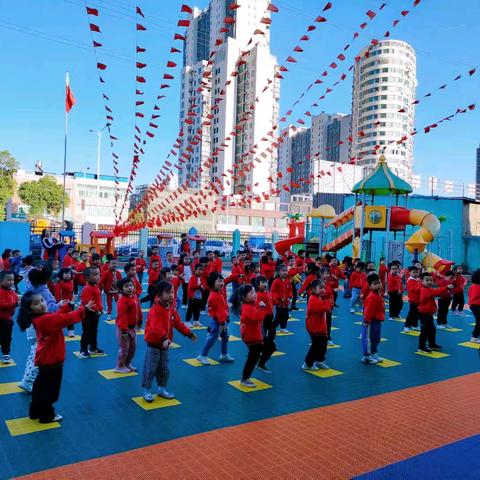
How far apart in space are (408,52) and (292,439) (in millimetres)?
101405

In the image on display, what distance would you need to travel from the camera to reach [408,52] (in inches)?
3647

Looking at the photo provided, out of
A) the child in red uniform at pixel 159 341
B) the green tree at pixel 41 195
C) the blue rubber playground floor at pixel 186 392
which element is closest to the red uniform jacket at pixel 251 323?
the blue rubber playground floor at pixel 186 392

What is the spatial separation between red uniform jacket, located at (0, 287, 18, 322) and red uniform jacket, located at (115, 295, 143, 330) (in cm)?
144

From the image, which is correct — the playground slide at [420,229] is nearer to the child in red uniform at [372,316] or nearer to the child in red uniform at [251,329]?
the child in red uniform at [372,316]

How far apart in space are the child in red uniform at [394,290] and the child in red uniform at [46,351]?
7836 mm

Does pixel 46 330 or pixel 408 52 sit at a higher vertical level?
pixel 408 52

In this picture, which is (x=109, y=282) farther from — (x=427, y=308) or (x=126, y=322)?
(x=427, y=308)

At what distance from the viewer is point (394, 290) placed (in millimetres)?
11266

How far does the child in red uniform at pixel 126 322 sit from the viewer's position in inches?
247

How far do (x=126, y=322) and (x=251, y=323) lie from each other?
1654 mm

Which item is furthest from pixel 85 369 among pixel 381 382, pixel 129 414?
pixel 381 382

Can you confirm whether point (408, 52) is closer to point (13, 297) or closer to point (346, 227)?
point (346, 227)

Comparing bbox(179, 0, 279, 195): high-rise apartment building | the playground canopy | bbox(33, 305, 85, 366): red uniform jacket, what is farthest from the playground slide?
bbox(179, 0, 279, 195): high-rise apartment building

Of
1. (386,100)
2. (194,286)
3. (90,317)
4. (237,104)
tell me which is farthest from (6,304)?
(386,100)
